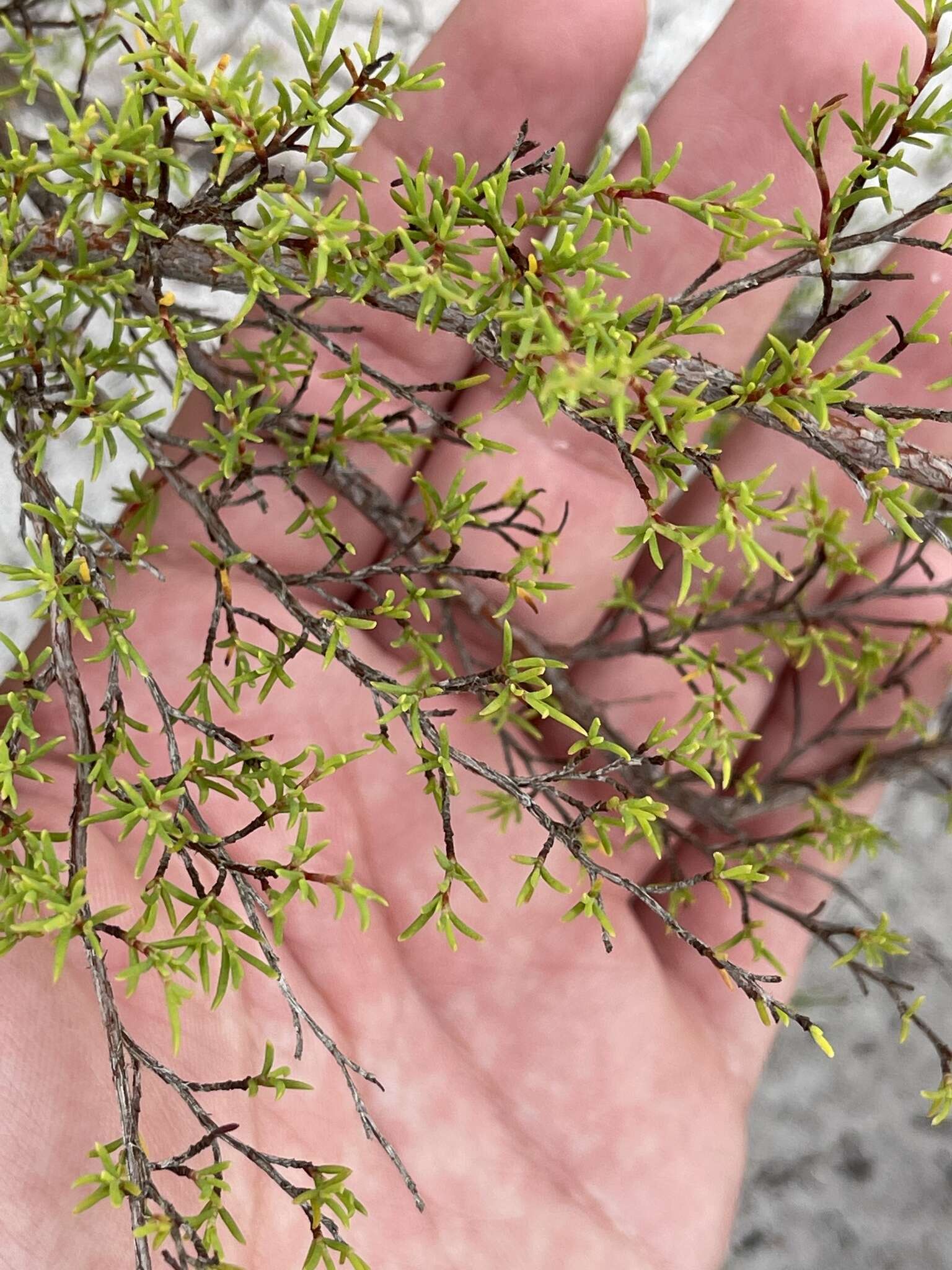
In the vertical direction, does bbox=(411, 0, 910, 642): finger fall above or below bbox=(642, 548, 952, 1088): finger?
above

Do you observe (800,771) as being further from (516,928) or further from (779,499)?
(516,928)

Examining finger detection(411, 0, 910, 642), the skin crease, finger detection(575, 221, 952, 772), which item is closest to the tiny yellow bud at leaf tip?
the skin crease

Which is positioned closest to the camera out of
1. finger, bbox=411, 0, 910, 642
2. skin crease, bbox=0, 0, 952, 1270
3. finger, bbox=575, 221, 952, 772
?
skin crease, bbox=0, 0, 952, 1270

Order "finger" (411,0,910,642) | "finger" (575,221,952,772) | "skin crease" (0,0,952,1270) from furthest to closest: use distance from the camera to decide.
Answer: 1. "finger" (575,221,952,772)
2. "finger" (411,0,910,642)
3. "skin crease" (0,0,952,1270)

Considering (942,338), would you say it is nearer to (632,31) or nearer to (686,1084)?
(632,31)

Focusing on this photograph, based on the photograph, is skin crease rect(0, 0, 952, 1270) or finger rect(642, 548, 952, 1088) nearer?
skin crease rect(0, 0, 952, 1270)

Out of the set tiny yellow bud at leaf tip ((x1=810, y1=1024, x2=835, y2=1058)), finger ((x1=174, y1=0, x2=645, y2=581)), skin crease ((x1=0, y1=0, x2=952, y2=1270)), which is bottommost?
tiny yellow bud at leaf tip ((x1=810, y1=1024, x2=835, y2=1058))

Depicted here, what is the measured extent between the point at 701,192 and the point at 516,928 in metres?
1.25

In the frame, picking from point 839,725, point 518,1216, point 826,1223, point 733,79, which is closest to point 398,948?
point 518,1216

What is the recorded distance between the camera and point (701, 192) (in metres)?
1.66

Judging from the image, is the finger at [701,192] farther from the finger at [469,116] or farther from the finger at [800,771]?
the finger at [800,771]

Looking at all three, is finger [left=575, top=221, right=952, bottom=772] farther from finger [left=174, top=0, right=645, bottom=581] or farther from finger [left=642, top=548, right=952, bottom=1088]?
finger [left=174, top=0, right=645, bottom=581]

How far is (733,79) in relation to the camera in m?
1.59

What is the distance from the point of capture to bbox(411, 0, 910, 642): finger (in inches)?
60.6
